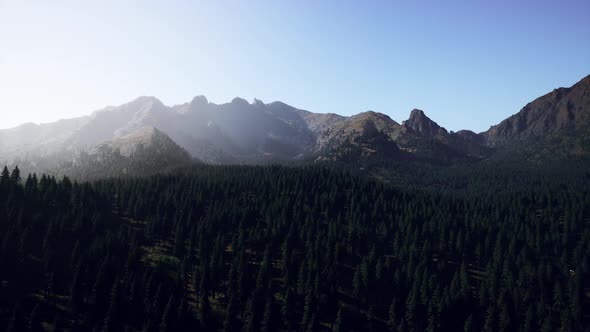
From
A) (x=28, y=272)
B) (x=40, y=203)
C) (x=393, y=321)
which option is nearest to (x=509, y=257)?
(x=393, y=321)

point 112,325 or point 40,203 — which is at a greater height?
point 40,203

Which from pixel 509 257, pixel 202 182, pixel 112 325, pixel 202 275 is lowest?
pixel 112 325

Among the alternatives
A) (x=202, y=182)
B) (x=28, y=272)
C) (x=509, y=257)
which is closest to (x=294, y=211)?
(x=202, y=182)

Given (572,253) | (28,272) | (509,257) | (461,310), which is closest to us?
(28,272)

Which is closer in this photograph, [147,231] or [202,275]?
[202,275]

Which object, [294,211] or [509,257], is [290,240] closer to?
[294,211]

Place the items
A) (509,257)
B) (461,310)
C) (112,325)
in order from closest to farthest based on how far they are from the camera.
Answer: (112,325) → (461,310) → (509,257)
